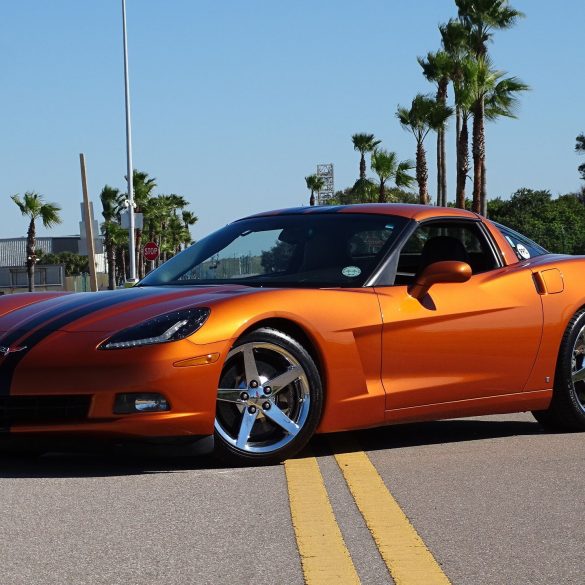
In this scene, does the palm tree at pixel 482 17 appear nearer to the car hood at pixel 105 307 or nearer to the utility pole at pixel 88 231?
the utility pole at pixel 88 231

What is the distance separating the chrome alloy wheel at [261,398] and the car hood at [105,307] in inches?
12.7

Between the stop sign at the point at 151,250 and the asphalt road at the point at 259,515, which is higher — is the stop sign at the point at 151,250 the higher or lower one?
the higher one

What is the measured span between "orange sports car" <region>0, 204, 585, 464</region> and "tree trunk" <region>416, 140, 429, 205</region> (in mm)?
43408

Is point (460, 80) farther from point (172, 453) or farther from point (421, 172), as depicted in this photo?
point (172, 453)

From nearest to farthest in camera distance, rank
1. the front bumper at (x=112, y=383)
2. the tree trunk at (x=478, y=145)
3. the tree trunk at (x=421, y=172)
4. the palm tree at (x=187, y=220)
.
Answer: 1. the front bumper at (x=112, y=383)
2. the tree trunk at (x=478, y=145)
3. the tree trunk at (x=421, y=172)
4. the palm tree at (x=187, y=220)

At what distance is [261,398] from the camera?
5.83m

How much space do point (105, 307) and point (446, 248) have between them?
7.19 ft

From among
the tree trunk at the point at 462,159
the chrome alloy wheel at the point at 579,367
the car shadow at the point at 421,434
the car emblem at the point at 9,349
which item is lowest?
the car shadow at the point at 421,434

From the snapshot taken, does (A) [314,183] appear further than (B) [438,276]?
Yes

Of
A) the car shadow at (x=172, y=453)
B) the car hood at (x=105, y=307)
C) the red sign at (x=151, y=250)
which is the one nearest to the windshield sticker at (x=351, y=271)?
the car hood at (x=105, y=307)

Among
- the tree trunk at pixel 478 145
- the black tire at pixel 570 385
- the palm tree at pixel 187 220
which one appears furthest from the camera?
the palm tree at pixel 187 220

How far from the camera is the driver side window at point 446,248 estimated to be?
23.2ft

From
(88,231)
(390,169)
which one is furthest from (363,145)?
(88,231)

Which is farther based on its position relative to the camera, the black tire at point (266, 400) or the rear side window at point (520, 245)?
the rear side window at point (520, 245)
